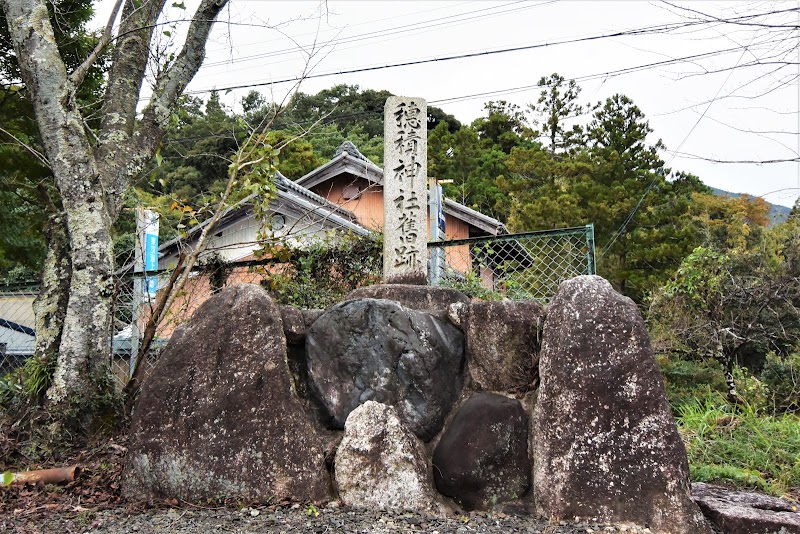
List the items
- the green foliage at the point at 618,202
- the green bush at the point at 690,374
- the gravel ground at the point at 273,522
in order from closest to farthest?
the gravel ground at the point at 273,522
the green bush at the point at 690,374
the green foliage at the point at 618,202

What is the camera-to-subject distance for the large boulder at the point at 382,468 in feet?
11.2

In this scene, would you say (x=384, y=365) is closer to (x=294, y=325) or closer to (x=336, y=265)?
(x=294, y=325)

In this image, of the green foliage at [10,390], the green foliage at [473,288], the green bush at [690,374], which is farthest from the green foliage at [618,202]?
the green foliage at [10,390]

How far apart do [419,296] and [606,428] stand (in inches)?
63.9

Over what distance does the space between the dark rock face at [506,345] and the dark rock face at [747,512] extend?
3.86 feet

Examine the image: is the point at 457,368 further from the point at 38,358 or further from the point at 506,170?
the point at 506,170

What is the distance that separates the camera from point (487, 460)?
11.4 ft

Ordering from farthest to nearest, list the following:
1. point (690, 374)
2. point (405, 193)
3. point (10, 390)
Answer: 1. point (690, 374)
2. point (405, 193)
3. point (10, 390)

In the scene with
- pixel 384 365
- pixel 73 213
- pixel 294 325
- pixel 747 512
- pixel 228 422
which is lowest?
pixel 747 512

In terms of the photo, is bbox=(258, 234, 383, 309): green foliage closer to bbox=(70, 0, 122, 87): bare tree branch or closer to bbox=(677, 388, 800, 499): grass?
bbox=(70, 0, 122, 87): bare tree branch

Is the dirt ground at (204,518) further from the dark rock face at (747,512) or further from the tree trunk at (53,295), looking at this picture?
the tree trunk at (53,295)

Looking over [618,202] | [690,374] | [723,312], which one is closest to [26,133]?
[723,312]

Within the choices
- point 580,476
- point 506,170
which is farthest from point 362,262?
point 506,170

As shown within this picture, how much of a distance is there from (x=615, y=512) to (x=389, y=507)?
1.17 m
